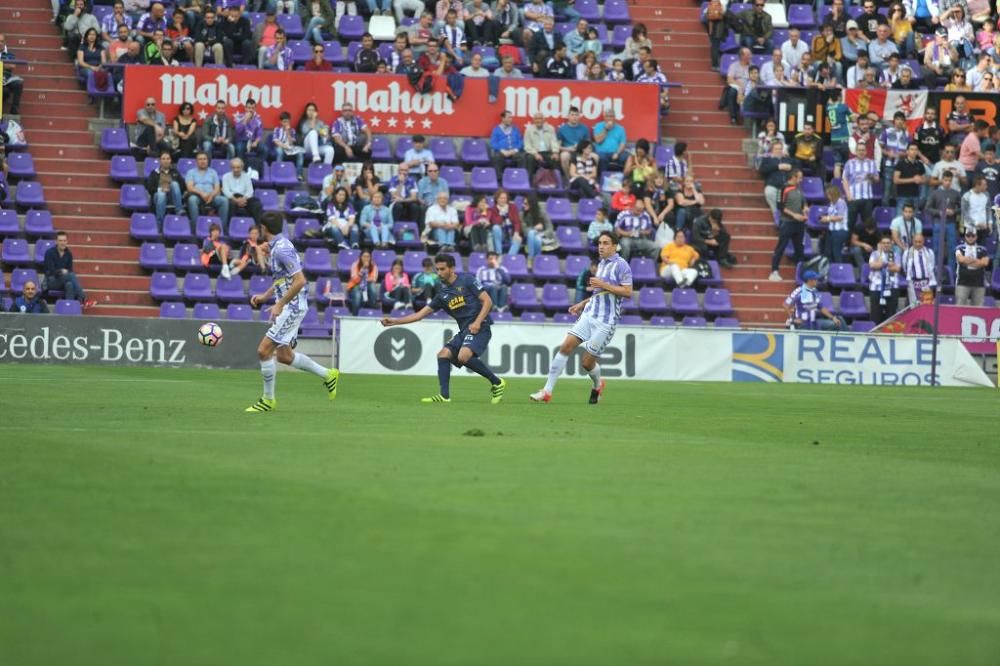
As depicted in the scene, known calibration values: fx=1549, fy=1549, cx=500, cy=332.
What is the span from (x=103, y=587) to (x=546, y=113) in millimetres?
29892

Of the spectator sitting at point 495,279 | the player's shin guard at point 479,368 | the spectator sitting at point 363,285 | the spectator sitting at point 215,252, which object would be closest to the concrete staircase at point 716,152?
the spectator sitting at point 495,279

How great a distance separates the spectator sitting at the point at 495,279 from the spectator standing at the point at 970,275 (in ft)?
32.0

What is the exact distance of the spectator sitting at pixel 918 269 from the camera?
33094mm

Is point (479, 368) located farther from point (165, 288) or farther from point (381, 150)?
point (381, 150)

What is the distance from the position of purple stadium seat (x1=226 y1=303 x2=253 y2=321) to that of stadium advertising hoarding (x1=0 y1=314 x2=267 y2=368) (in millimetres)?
2085

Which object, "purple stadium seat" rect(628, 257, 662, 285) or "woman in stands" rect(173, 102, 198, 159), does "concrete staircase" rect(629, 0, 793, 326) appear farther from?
"woman in stands" rect(173, 102, 198, 159)

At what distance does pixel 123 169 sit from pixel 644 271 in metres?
11.5

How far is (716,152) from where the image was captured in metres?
36.7

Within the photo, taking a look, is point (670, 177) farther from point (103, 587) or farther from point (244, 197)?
point (103, 587)

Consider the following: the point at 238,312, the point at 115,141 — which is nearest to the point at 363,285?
the point at 238,312

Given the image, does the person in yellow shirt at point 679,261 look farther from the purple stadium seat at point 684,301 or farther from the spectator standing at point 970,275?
the spectator standing at point 970,275

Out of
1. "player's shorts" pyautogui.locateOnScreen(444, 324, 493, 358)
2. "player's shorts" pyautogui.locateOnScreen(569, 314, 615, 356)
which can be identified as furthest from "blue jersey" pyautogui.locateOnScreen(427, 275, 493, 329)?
"player's shorts" pyautogui.locateOnScreen(569, 314, 615, 356)

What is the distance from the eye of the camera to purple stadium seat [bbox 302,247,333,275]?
105 feet

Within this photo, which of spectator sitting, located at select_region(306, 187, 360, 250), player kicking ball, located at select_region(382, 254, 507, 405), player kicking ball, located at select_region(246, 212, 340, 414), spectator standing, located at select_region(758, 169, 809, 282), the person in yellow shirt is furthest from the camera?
spectator standing, located at select_region(758, 169, 809, 282)
